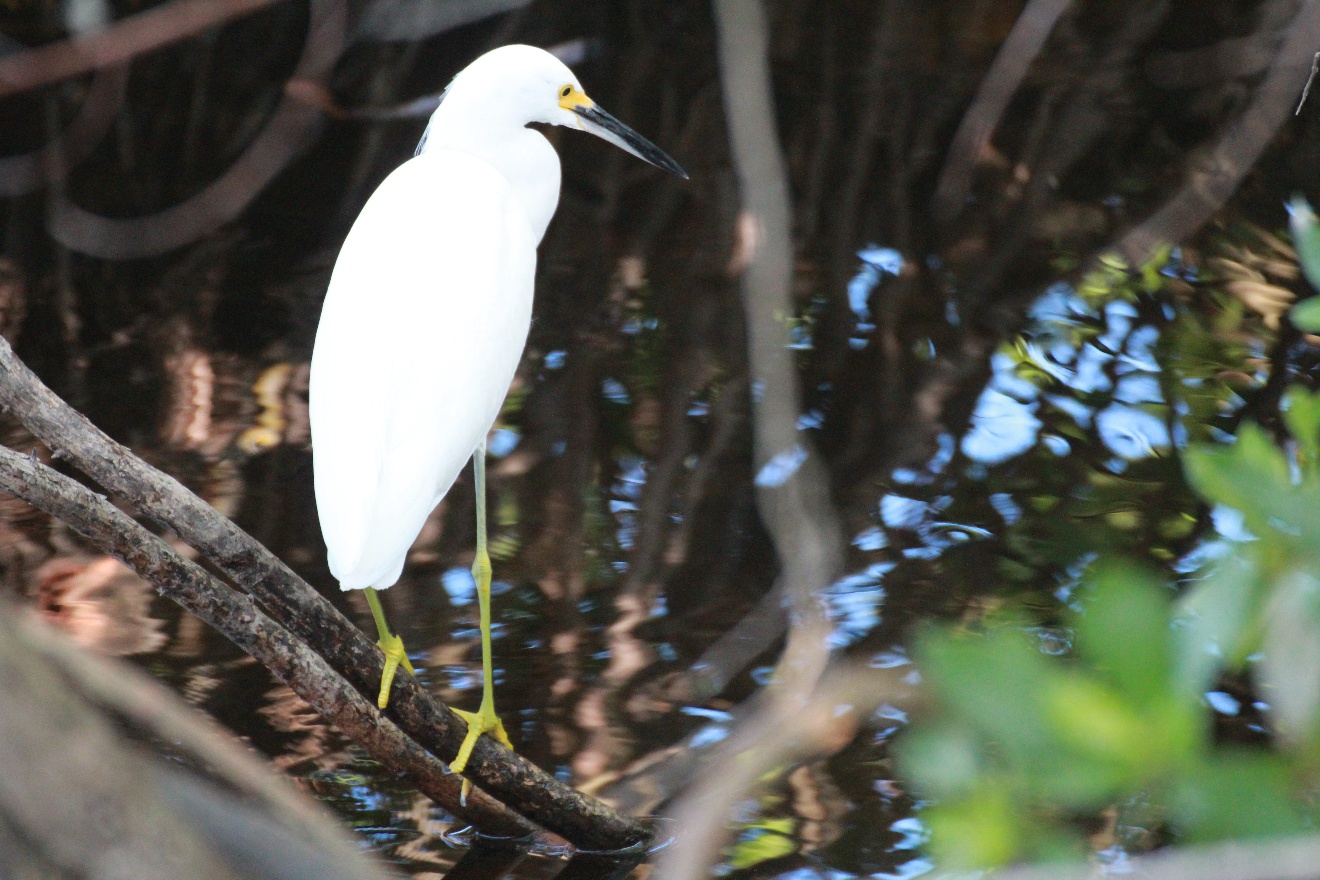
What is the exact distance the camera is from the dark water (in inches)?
89.8

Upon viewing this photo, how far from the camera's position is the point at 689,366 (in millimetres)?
3396

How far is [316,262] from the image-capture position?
13.1 ft

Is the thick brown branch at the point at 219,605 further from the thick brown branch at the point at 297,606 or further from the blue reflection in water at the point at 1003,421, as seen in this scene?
the blue reflection in water at the point at 1003,421

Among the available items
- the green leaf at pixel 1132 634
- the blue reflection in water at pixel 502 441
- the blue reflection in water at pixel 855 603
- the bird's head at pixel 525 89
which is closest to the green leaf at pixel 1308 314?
the green leaf at pixel 1132 634

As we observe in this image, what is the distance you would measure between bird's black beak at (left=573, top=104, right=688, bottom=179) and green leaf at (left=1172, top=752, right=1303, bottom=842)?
1.62m

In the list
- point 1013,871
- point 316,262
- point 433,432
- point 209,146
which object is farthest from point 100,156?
point 1013,871

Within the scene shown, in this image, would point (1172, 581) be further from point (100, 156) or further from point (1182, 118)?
point (100, 156)

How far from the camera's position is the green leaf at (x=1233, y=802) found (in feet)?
1.16

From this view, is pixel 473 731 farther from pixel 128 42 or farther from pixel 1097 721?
pixel 1097 721

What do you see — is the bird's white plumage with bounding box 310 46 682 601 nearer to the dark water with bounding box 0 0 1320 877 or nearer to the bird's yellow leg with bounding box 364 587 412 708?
the bird's yellow leg with bounding box 364 587 412 708

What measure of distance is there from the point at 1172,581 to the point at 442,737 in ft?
4.86

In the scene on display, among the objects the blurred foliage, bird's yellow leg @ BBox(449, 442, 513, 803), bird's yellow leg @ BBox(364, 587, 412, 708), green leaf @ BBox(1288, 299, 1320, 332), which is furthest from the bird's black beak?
the blurred foliage

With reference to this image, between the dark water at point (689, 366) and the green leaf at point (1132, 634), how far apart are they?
1471 mm

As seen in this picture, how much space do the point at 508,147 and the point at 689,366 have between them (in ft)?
5.13
